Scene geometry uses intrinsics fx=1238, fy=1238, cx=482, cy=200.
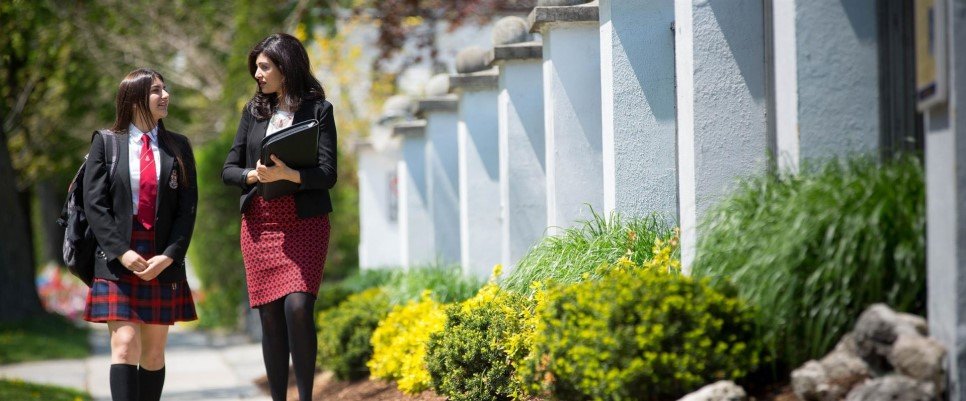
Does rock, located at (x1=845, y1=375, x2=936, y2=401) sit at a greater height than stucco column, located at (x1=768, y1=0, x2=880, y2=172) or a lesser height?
lesser

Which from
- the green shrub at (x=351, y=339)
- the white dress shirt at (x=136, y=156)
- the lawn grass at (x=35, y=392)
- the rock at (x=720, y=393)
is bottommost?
the lawn grass at (x=35, y=392)

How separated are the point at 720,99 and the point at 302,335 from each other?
2.27 metres

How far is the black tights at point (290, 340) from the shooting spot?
592 cm

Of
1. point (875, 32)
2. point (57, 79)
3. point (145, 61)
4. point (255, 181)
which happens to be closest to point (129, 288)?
point (255, 181)

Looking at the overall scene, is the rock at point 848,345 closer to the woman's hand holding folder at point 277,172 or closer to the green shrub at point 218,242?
the woman's hand holding folder at point 277,172

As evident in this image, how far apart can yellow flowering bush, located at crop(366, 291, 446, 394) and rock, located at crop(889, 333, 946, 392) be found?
3.31m

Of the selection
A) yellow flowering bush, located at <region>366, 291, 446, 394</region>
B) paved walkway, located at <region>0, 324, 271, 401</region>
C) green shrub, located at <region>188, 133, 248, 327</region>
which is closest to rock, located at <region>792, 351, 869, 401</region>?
yellow flowering bush, located at <region>366, 291, 446, 394</region>

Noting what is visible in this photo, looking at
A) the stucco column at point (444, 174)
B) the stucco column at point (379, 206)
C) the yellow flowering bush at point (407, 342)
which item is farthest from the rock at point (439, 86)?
the stucco column at point (379, 206)

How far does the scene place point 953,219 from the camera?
3979mm

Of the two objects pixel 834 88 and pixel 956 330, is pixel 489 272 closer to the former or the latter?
pixel 834 88

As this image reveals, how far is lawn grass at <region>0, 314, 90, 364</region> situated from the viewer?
13.8 meters

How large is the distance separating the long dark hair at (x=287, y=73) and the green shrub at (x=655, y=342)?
204cm

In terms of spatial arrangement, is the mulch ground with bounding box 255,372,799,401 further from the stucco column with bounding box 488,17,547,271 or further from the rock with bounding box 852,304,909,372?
the rock with bounding box 852,304,909,372

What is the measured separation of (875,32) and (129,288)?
11.6 ft
